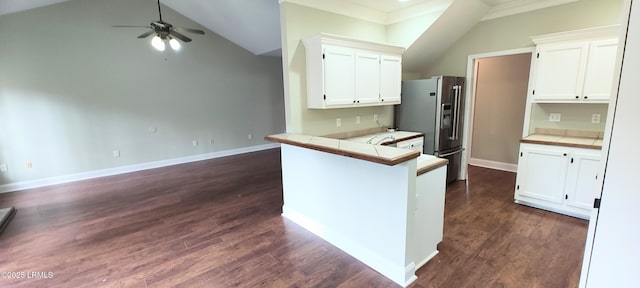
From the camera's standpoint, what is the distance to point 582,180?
3.01 metres

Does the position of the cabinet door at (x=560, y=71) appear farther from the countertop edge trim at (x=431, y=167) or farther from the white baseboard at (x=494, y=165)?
the countertop edge trim at (x=431, y=167)

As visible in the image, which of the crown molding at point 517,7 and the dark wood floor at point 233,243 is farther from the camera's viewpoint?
the crown molding at point 517,7

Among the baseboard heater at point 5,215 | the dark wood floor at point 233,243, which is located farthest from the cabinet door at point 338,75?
the baseboard heater at point 5,215

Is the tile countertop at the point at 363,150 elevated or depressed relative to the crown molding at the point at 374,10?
depressed

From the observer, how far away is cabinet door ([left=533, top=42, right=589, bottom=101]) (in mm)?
3102

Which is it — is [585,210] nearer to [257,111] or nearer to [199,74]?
[257,111]

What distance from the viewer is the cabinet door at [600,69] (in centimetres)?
290

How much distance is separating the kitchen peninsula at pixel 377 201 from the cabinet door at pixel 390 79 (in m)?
1.57

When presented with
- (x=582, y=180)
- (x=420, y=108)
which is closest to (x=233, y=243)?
(x=420, y=108)

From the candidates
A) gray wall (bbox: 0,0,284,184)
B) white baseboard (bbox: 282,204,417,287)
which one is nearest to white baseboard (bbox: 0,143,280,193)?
gray wall (bbox: 0,0,284,184)

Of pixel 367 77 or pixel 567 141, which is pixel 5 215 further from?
pixel 567 141

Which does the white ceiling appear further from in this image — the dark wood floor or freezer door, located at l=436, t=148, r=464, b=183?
the dark wood floor

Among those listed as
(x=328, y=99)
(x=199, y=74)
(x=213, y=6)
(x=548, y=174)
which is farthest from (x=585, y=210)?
(x=199, y=74)

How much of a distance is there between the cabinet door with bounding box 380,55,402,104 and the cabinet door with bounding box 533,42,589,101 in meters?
1.68
